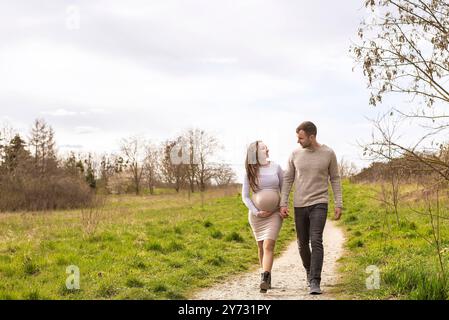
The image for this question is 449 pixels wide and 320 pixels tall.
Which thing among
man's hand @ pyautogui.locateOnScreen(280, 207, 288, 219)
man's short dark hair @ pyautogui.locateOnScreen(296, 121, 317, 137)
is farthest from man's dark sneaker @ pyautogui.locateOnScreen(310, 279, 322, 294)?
man's short dark hair @ pyautogui.locateOnScreen(296, 121, 317, 137)

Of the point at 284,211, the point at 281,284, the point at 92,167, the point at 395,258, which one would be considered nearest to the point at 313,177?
the point at 284,211

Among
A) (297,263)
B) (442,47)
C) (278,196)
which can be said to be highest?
(442,47)

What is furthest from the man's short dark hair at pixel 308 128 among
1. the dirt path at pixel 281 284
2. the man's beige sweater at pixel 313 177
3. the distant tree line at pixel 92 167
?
the distant tree line at pixel 92 167

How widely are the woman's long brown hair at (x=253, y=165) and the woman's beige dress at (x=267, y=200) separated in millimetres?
60

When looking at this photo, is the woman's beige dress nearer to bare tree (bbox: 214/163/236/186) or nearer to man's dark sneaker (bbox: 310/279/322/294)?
man's dark sneaker (bbox: 310/279/322/294)

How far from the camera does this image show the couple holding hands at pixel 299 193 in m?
6.49

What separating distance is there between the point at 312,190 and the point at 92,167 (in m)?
81.0

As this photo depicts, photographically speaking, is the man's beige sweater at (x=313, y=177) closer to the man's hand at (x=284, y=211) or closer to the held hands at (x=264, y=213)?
the man's hand at (x=284, y=211)

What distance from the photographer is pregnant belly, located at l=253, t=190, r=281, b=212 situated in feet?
21.9

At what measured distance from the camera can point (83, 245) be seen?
11.2 m

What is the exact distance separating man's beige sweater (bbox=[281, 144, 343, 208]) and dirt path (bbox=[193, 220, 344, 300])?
1257 mm
